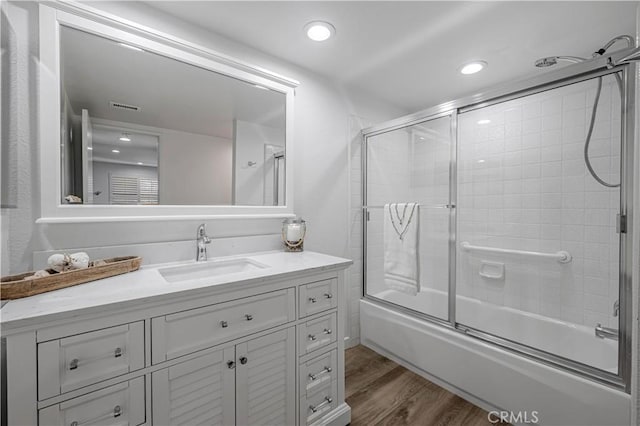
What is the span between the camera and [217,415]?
1067 mm

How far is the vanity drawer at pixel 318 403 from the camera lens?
1.32 m

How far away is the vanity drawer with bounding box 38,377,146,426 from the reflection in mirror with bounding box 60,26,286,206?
0.83m

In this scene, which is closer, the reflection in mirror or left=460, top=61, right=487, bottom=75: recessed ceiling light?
the reflection in mirror

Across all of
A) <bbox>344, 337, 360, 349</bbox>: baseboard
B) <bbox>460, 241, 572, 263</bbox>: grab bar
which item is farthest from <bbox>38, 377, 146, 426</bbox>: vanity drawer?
<bbox>460, 241, 572, 263</bbox>: grab bar

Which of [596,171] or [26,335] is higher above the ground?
[596,171]

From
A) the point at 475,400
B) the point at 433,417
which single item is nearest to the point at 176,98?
the point at 433,417

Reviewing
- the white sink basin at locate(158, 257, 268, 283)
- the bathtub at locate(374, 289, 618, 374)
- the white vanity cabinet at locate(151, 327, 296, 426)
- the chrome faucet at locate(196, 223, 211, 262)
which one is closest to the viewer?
the white vanity cabinet at locate(151, 327, 296, 426)

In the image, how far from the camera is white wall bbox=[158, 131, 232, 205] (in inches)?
57.1

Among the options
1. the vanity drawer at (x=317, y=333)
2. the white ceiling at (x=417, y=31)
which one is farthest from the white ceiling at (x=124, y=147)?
the vanity drawer at (x=317, y=333)

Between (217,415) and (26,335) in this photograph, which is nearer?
(26,335)

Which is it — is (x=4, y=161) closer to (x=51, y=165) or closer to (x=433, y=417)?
(x=51, y=165)

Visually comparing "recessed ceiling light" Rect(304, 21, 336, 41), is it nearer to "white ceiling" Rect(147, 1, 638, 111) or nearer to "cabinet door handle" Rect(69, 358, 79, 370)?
"white ceiling" Rect(147, 1, 638, 111)

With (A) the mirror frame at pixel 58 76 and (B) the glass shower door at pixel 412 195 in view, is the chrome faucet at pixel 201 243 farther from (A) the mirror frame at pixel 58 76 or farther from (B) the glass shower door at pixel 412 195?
(B) the glass shower door at pixel 412 195

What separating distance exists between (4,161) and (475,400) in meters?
2.66
